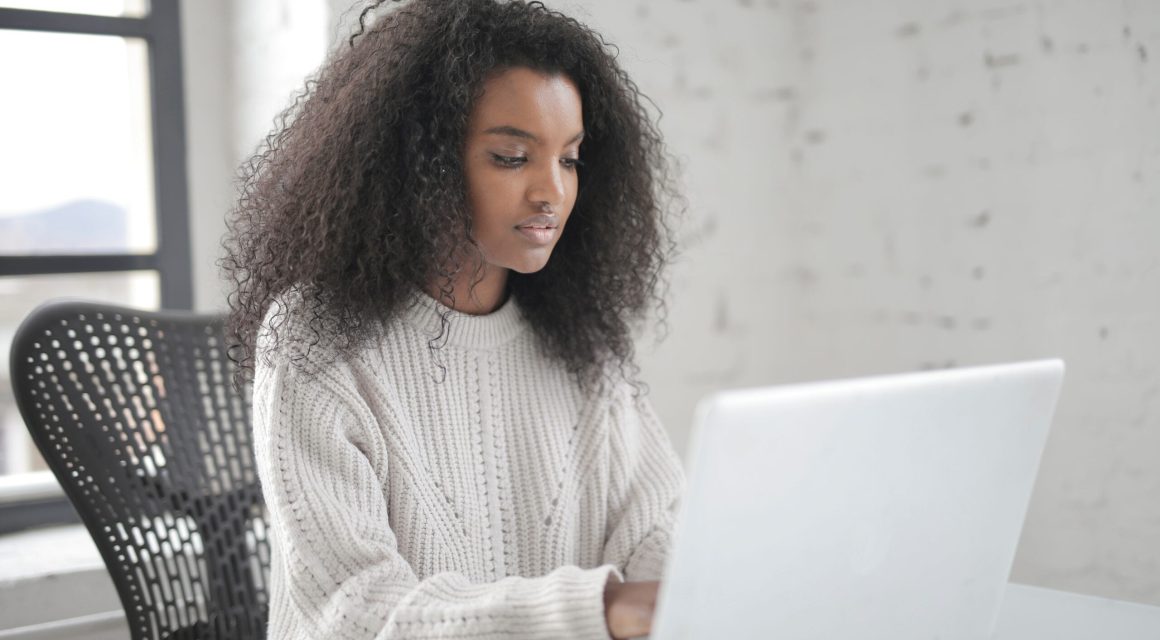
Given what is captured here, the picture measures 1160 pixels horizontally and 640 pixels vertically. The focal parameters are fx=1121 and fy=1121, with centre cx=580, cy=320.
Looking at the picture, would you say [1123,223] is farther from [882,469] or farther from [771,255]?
[882,469]

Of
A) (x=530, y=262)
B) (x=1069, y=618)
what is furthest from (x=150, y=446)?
(x=1069, y=618)

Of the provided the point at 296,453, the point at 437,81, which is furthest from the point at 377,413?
the point at 437,81

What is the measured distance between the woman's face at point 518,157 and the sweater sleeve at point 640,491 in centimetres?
30

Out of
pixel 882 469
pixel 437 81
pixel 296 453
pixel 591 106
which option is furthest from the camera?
pixel 591 106

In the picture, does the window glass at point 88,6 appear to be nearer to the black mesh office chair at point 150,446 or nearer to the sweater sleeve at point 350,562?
the black mesh office chair at point 150,446

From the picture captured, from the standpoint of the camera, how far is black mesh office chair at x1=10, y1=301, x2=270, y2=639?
4.40ft

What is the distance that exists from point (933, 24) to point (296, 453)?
5.50 feet

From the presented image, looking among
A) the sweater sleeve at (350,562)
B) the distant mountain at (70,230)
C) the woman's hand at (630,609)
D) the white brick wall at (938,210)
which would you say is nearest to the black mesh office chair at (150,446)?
the sweater sleeve at (350,562)

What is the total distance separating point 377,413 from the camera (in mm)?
1206

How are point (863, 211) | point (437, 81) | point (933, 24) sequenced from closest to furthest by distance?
point (437, 81)
point (933, 24)
point (863, 211)

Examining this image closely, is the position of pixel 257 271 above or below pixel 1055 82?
below

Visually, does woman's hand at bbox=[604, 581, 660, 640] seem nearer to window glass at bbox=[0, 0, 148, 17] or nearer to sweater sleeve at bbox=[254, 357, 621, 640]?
sweater sleeve at bbox=[254, 357, 621, 640]

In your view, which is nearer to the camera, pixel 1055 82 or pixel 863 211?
pixel 1055 82

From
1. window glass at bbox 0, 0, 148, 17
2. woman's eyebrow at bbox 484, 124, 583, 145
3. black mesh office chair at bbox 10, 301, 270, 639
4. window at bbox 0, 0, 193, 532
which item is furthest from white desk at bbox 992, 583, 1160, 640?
window glass at bbox 0, 0, 148, 17
